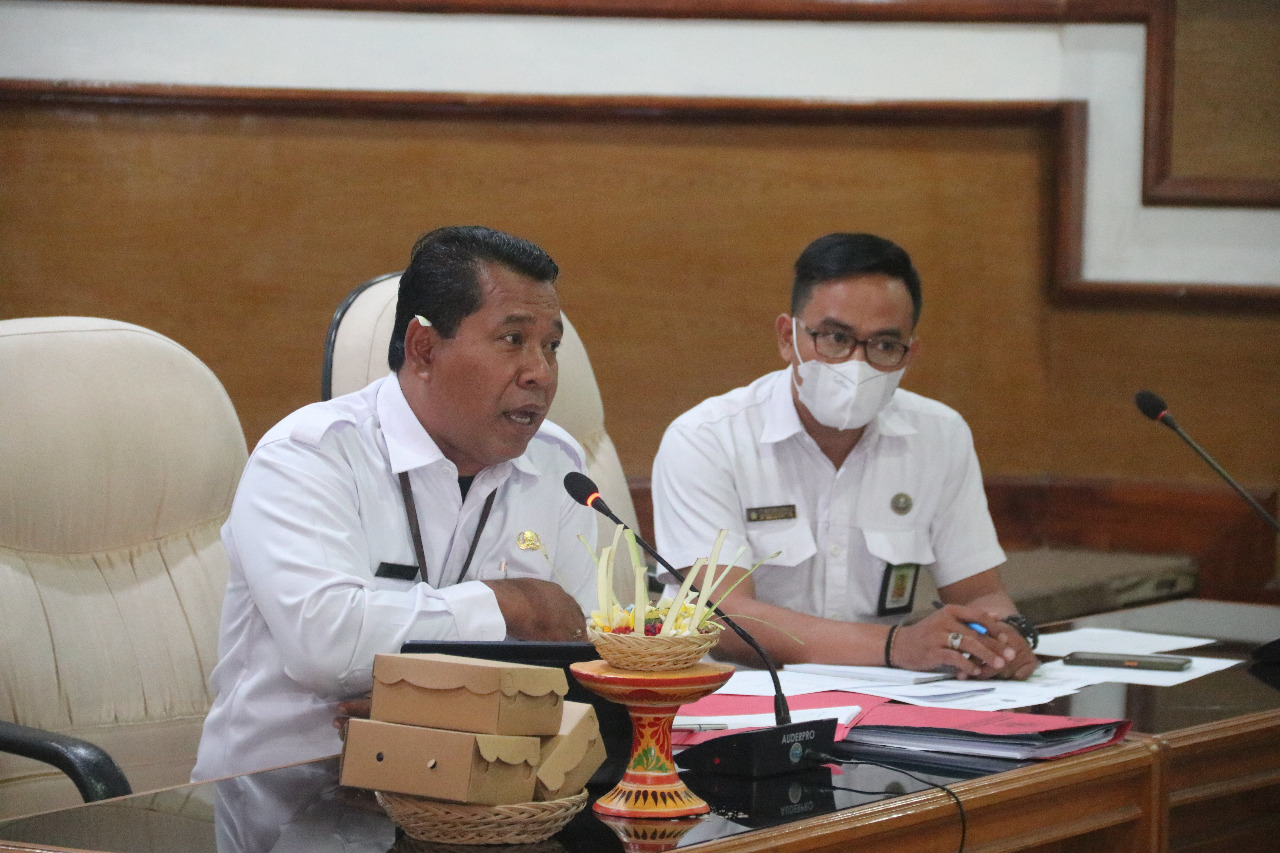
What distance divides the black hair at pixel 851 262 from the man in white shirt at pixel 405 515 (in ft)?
2.25

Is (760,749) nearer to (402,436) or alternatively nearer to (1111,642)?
(402,436)

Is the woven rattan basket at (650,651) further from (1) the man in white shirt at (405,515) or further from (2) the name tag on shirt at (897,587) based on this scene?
(2) the name tag on shirt at (897,587)

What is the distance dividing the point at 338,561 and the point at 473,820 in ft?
2.13

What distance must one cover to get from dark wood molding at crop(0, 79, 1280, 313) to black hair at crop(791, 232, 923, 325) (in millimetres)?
1141

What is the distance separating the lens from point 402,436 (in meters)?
1.88

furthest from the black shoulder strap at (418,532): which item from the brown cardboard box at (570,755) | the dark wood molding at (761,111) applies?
the dark wood molding at (761,111)

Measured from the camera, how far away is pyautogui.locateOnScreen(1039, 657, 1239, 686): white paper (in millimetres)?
1889

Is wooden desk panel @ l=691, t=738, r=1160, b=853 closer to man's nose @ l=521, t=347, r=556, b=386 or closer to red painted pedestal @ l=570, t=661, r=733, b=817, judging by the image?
red painted pedestal @ l=570, t=661, r=733, b=817

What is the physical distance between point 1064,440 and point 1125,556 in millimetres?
355

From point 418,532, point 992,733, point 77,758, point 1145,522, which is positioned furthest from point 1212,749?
point 1145,522

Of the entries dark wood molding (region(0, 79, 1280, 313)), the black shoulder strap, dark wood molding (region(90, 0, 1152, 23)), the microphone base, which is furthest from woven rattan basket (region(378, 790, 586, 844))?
dark wood molding (region(90, 0, 1152, 23))

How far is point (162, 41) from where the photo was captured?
3199 millimetres

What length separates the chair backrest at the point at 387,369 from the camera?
2.31 m

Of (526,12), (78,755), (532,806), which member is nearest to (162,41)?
(526,12)
